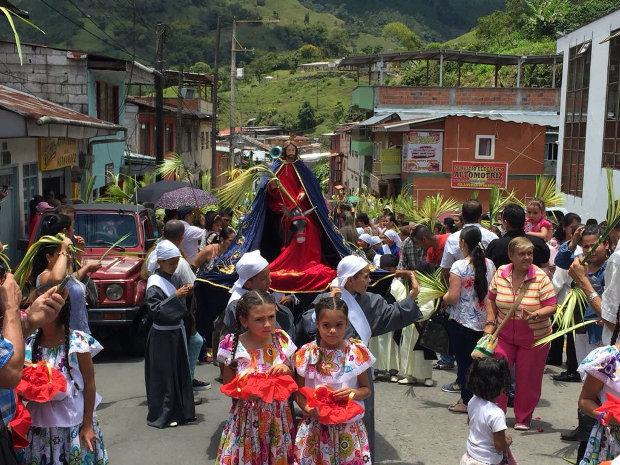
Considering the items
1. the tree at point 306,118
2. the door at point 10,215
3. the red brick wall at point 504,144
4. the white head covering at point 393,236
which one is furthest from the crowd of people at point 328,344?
the tree at point 306,118

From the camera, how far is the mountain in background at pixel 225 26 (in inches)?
4045

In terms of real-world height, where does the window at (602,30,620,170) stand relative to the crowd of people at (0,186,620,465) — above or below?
above

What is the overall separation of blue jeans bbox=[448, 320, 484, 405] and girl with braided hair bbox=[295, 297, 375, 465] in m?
2.78

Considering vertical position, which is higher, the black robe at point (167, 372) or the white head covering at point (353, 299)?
the white head covering at point (353, 299)

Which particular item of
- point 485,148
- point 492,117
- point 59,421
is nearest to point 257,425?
point 59,421

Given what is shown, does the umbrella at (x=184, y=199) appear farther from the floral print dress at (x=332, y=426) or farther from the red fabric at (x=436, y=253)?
the floral print dress at (x=332, y=426)

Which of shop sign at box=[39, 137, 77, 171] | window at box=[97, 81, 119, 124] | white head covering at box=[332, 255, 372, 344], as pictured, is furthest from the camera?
window at box=[97, 81, 119, 124]

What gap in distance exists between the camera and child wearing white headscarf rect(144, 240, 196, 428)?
25.6 ft

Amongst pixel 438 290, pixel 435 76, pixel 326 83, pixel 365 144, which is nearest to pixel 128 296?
pixel 438 290

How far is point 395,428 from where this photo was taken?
7.89 metres

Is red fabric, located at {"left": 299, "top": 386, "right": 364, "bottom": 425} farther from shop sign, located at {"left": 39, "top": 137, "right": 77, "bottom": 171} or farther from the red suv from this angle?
shop sign, located at {"left": 39, "top": 137, "right": 77, "bottom": 171}

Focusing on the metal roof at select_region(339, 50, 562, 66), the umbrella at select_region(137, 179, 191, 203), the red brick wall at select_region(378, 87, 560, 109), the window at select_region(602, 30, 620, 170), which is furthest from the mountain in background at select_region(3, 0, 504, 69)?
the umbrella at select_region(137, 179, 191, 203)

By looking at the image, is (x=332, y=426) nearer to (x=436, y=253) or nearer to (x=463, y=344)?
(x=463, y=344)

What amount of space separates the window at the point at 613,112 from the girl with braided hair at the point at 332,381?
17.2 metres
